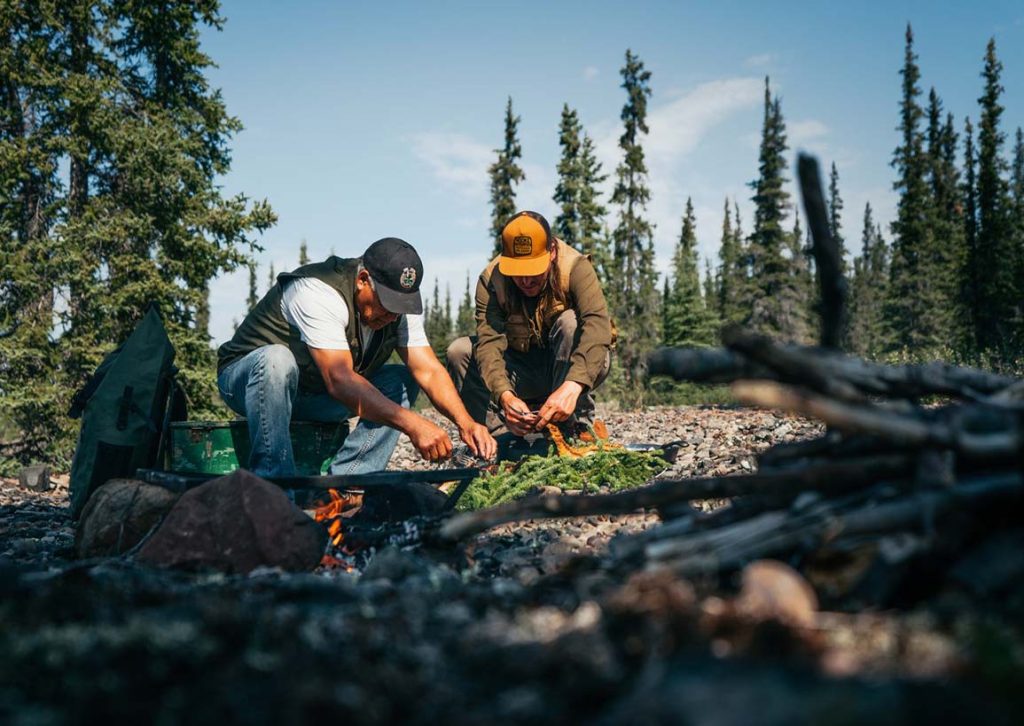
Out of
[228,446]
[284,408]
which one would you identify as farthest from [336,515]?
[228,446]

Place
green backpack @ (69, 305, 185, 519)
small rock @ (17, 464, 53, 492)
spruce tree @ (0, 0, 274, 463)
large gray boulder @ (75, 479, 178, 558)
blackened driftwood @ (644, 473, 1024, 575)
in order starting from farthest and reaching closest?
spruce tree @ (0, 0, 274, 463) → small rock @ (17, 464, 53, 492) → green backpack @ (69, 305, 185, 519) → large gray boulder @ (75, 479, 178, 558) → blackened driftwood @ (644, 473, 1024, 575)

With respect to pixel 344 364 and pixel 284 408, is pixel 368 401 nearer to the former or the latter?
pixel 344 364

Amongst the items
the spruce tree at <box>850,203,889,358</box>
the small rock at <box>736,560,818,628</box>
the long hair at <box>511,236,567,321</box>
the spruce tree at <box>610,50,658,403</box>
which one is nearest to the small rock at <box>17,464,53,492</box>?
the long hair at <box>511,236,567,321</box>

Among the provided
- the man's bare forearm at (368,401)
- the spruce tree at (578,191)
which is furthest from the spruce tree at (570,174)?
the man's bare forearm at (368,401)

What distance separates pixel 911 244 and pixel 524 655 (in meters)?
42.9

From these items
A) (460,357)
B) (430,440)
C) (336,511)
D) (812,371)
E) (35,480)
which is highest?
(460,357)

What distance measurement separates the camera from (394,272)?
15.6ft

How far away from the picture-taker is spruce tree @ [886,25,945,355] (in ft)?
Result: 119

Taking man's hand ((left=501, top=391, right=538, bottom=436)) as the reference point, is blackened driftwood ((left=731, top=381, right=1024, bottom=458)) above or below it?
above

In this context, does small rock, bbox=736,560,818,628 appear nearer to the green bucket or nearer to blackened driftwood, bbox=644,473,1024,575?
blackened driftwood, bbox=644,473,1024,575

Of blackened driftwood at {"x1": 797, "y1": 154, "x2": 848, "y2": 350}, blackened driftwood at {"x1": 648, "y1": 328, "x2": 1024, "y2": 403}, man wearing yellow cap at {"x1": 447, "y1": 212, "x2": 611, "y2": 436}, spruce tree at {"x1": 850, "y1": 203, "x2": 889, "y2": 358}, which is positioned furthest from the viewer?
spruce tree at {"x1": 850, "y1": 203, "x2": 889, "y2": 358}

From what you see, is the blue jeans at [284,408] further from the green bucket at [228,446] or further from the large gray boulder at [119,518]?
the large gray boulder at [119,518]

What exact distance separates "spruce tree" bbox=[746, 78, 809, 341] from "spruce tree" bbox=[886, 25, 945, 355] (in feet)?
26.9

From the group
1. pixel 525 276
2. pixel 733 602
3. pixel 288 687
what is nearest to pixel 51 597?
pixel 288 687
